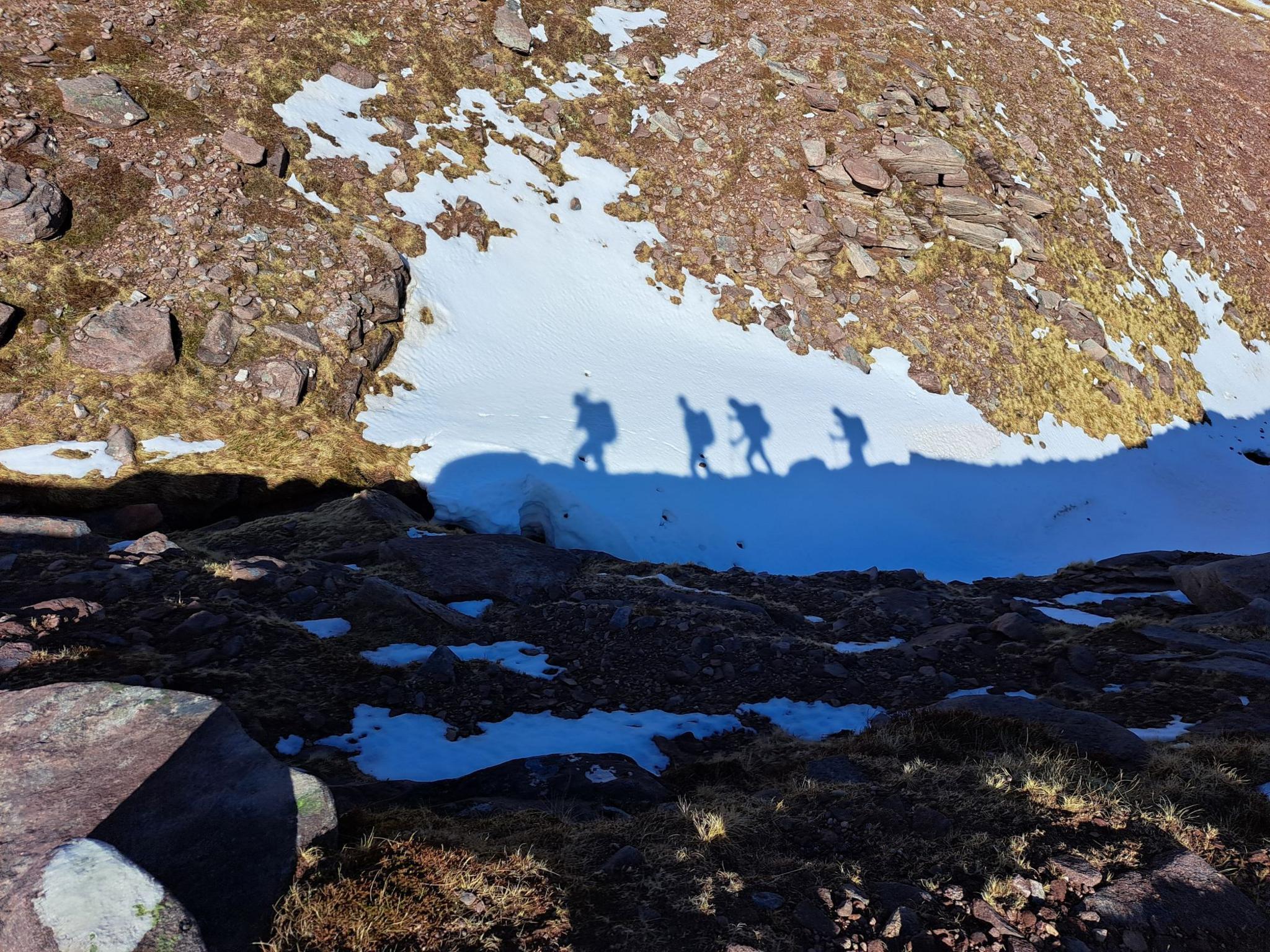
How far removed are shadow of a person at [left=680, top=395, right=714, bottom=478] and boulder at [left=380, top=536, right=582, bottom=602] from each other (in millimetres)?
7224

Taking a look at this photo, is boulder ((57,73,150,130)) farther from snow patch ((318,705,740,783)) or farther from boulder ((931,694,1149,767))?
boulder ((931,694,1149,767))

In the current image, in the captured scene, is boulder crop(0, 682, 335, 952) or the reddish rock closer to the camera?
boulder crop(0, 682, 335, 952)

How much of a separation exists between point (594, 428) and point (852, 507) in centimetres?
829

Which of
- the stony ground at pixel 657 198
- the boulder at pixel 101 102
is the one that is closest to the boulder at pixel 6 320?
the stony ground at pixel 657 198

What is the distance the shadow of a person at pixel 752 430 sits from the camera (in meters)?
23.5

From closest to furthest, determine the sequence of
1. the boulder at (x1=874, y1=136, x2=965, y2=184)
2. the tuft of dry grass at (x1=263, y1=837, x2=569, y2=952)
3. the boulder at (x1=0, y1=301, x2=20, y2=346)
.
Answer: the tuft of dry grass at (x1=263, y1=837, x2=569, y2=952) < the boulder at (x1=0, y1=301, x2=20, y2=346) < the boulder at (x1=874, y1=136, x2=965, y2=184)

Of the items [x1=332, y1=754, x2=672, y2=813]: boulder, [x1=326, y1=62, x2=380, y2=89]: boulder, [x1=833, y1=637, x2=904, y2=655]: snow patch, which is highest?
[x1=326, y1=62, x2=380, y2=89]: boulder

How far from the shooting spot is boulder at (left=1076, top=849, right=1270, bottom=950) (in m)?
5.35

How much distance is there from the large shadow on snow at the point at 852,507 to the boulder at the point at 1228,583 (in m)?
5.33

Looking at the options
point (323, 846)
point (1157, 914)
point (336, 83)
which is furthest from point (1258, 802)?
point (336, 83)

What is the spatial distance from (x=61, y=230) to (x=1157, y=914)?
25521 mm

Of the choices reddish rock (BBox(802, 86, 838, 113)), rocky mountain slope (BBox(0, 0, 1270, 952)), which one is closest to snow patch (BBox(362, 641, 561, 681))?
rocky mountain slope (BBox(0, 0, 1270, 952))

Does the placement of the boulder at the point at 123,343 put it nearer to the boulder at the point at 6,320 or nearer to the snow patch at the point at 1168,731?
the boulder at the point at 6,320

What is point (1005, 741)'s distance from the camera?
929cm
